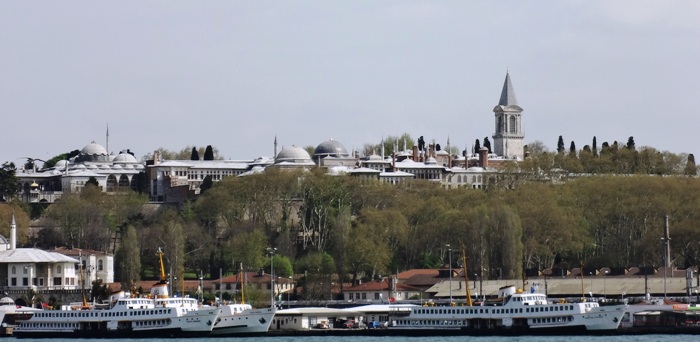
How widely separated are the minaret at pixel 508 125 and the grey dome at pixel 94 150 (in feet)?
110

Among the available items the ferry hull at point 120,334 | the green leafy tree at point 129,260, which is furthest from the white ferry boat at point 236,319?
the green leafy tree at point 129,260

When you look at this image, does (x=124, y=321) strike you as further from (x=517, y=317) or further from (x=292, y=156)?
(x=292, y=156)

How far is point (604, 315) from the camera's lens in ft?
270

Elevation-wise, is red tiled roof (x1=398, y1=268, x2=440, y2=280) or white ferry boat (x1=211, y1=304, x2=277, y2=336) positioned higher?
red tiled roof (x1=398, y1=268, x2=440, y2=280)

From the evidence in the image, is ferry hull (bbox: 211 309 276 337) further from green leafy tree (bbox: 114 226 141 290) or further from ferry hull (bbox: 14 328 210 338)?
green leafy tree (bbox: 114 226 141 290)

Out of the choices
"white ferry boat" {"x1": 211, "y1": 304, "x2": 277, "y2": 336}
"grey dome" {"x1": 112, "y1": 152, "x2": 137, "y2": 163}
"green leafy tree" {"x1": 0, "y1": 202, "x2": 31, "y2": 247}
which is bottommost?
"white ferry boat" {"x1": 211, "y1": 304, "x2": 277, "y2": 336}

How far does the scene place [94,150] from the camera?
17625cm

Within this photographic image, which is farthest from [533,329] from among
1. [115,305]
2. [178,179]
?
[178,179]

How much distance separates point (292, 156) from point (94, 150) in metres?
23.1

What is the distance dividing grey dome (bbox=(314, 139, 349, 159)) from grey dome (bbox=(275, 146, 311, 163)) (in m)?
5.64

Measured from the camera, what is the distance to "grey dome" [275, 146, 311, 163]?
521 feet

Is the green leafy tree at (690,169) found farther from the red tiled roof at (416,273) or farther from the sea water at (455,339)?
the sea water at (455,339)

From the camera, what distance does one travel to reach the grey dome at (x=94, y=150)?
175688mm

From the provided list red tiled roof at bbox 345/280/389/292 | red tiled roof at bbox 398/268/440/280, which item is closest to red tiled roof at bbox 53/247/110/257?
red tiled roof at bbox 345/280/389/292
